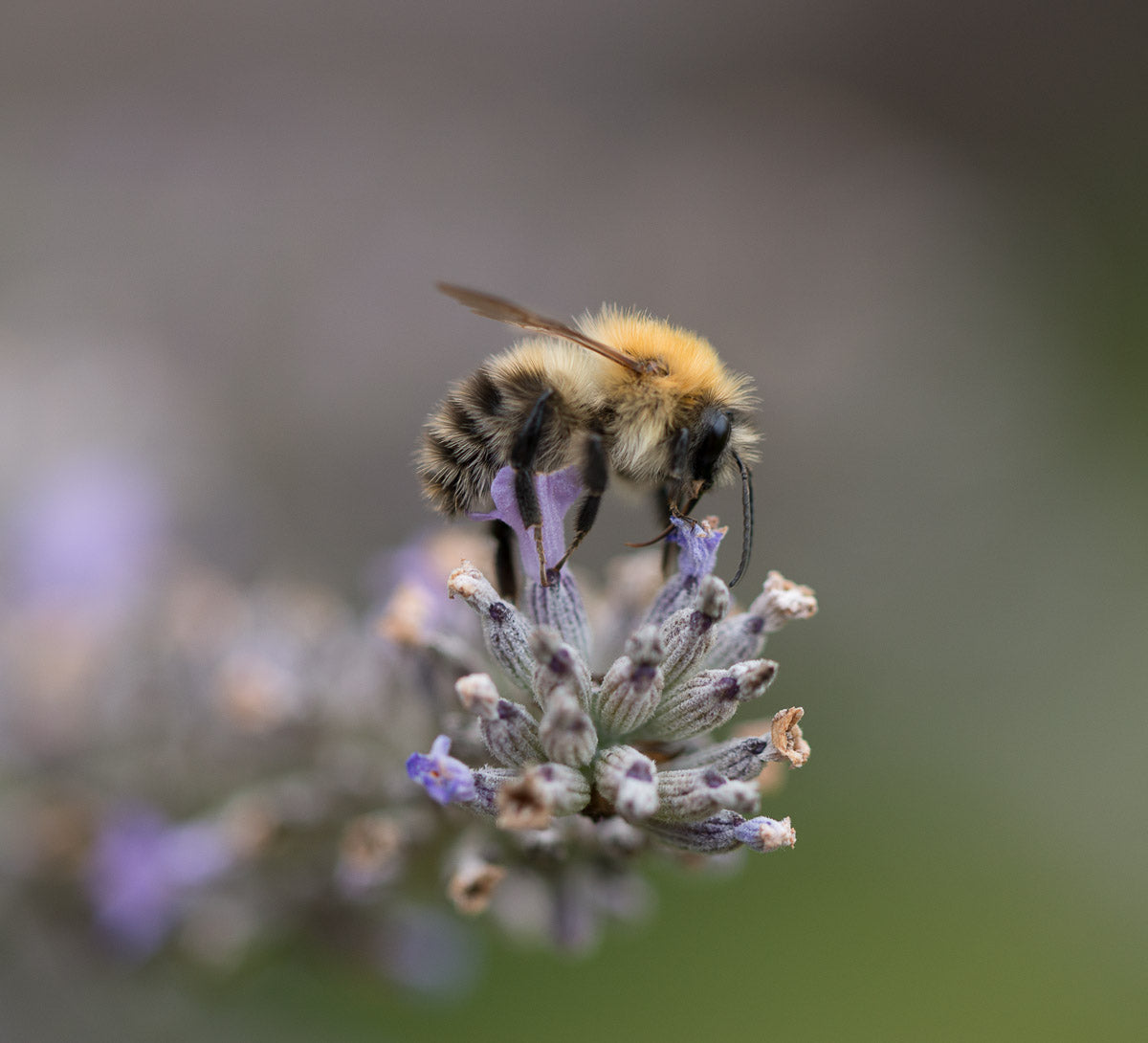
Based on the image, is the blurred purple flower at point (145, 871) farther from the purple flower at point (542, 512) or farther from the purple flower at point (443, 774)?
the purple flower at point (542, 512)

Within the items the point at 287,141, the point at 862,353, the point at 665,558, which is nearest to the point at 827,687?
the point at 862,353

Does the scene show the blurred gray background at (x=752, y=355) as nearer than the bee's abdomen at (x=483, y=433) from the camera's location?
No

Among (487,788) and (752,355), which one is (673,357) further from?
(752,355)

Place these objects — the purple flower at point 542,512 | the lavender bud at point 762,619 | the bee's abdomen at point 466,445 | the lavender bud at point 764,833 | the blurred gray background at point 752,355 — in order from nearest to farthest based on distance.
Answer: the lavender bud at point 764,833
the lavender bud at point 762,619
the purple flower at point 542,512
the bee's abdomen at point 466,445
the blurred gray background at point 752,355

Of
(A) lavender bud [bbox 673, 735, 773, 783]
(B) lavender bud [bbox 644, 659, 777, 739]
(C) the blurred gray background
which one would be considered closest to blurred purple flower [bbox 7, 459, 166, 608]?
(C) the blurred gray background

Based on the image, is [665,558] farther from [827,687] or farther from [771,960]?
[827,687]

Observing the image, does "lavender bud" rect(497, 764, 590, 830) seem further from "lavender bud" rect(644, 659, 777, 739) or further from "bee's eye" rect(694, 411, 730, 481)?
"bee's eye" rect(694, 411, 730, 481)

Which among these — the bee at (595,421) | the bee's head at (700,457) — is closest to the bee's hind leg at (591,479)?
the bee at (595,421)
